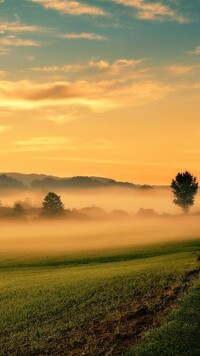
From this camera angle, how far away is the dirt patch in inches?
818

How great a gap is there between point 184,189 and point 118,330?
125243 millimetres

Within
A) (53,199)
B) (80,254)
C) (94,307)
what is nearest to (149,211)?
(53,199)

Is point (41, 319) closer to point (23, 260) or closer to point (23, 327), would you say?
point (23, 327)

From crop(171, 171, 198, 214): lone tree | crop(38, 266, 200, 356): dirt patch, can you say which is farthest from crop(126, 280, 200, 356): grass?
crop(171, 171, 198, 214): lone tree

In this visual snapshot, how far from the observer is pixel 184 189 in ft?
476

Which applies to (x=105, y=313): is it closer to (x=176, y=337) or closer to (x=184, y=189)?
(x=176, y=337)

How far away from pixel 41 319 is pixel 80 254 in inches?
1489

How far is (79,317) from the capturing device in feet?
89.5

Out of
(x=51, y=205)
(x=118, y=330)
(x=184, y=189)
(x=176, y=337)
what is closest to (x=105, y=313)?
(x=118, y=330)

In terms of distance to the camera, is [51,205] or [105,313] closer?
[105,313]

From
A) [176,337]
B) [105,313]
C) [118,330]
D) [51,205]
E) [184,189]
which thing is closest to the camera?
[176,337]

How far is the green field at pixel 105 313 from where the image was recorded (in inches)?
802

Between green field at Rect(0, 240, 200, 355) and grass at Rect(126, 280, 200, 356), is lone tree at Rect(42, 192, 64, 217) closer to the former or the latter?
green field at Rect(0, 240, 200, 355)

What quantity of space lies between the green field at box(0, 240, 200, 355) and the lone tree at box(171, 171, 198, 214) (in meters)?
106
